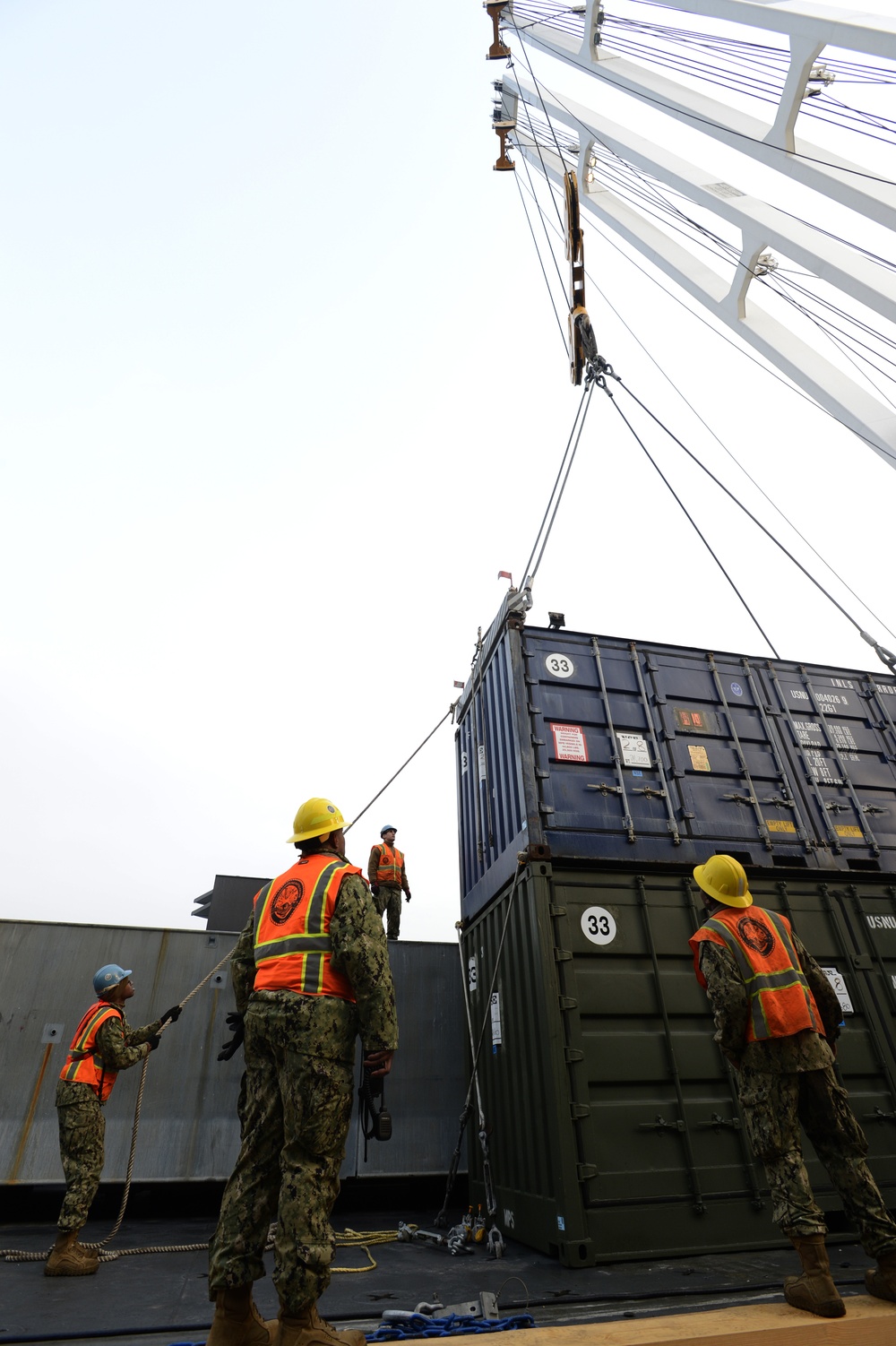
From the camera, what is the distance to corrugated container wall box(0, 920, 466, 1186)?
618 cm

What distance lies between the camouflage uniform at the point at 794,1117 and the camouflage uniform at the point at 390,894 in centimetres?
584

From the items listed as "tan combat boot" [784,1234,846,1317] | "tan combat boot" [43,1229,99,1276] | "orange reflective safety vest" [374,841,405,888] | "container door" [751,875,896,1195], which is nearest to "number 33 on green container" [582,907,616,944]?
"container door" [751,875,896,1195]

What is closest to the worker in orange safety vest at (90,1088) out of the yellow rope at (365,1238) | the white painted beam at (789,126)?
the yellow rope at (365,1238)

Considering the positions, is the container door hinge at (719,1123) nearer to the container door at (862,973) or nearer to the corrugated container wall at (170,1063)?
the container door at (862,973)

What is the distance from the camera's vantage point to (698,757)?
20.9 feet

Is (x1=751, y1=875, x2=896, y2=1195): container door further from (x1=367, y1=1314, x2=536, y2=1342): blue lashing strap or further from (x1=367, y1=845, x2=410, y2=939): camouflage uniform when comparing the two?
(x1=367, y1=845, x2=410, y2=939): camouflage uniform

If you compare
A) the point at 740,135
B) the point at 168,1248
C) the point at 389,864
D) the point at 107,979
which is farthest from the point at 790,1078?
the point at 740,135

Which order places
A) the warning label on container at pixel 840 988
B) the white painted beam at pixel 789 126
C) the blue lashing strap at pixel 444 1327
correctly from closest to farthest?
the blue lashing strap at pixel 444 1327, the white painted beam at pixel 789 126, the warning label on container at pixel 840 988

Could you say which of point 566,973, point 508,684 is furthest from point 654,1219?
point 508,684

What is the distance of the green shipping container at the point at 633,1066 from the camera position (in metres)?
4.46

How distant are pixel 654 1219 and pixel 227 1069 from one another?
4064 millimetres

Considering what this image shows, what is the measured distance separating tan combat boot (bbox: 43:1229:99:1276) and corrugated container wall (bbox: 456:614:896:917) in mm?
3640

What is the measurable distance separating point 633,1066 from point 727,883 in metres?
1.97

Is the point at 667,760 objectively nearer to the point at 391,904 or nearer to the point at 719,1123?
the point at 719,1123
